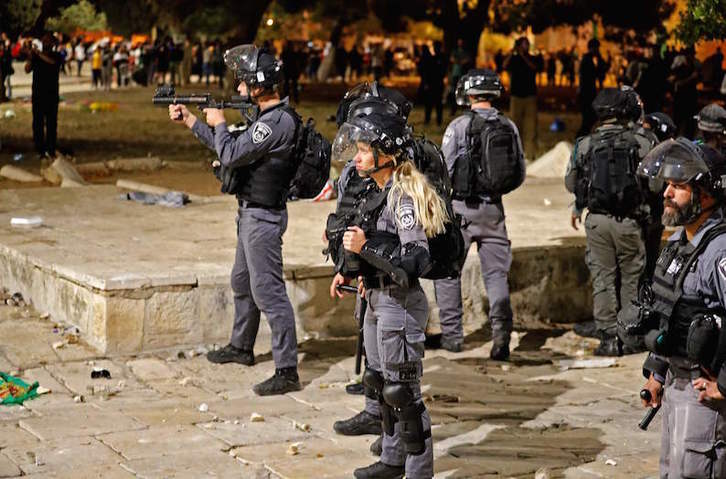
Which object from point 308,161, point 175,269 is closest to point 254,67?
point 308,161

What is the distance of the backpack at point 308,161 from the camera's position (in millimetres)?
8203

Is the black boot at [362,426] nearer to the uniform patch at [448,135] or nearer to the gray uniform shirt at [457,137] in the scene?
the gray uniform shirt at [457,137]

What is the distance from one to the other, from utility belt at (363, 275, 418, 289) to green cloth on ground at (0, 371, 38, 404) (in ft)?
9.34

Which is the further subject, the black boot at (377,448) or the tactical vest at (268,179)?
the tactical vest at (268,179)

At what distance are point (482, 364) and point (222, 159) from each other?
8.68 ft

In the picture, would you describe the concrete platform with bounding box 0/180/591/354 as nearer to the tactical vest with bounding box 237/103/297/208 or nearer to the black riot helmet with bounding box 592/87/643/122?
the tactical vest with bounding box 237/103/297/208

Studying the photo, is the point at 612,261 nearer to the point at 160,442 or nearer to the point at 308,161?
the point at 308,161

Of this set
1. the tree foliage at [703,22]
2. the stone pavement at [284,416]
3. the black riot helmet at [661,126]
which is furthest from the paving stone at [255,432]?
the tree foliage at [703,22]

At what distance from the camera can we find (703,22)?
10773 millimetres

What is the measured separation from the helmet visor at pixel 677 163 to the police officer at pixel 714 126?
4764mm

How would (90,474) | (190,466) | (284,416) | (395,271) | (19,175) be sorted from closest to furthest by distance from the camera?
(395,271) → (90,474) → (190,466) → (284,416) → (19,175)

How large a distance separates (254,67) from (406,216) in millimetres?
2393

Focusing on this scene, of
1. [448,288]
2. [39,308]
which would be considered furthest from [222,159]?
[39,308]

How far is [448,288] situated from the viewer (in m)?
9.48
